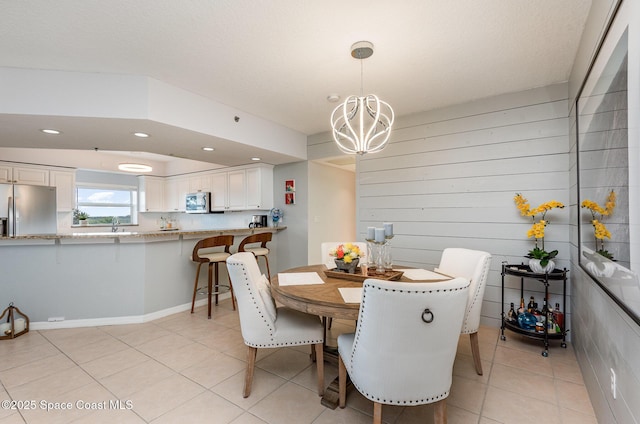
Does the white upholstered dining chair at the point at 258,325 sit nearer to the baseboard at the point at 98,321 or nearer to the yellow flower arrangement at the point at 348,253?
the yellow flower arrangement at the point at 348,253

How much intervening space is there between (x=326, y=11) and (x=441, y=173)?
2299 millimetres

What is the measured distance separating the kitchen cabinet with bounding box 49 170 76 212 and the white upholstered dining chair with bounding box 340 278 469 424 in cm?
609

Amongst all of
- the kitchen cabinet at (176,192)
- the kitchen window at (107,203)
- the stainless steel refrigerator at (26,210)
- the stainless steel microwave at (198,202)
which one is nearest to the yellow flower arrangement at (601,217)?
the stainless steel microwave at (198,202)

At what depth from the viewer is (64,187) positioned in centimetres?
524

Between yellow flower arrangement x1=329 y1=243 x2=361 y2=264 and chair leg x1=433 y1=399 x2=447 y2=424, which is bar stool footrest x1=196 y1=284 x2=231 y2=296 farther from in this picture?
chair leg x1=433 y1=399 x2=447 y2=424

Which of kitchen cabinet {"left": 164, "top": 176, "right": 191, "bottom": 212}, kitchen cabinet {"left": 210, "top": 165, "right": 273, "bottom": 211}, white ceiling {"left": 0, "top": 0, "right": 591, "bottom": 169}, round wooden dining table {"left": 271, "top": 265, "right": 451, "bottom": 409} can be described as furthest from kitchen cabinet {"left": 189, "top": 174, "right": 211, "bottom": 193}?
round wooden dining table {"left": 271, "top": 265, "right": 451, "bottom": 409}

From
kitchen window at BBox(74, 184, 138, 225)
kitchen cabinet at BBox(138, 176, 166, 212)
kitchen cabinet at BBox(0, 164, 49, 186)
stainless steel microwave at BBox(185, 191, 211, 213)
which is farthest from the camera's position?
kitchen cabinet at BBox(138, 176, 166, 212)

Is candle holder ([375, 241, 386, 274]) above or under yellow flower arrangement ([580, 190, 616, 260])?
under

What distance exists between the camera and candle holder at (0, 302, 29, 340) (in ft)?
9.27

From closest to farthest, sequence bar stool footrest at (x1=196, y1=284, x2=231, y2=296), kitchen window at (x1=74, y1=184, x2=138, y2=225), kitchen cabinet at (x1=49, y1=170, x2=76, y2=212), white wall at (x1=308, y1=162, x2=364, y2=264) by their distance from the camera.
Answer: bar stool footrest at (x1=196, y1=284, x2=231, y2=296)
white wall at (x1=308, y1=162, x2=364, y2=264)
kitchen cabinet at (x1=49, y1=170, x2=76, y2=212)
kitchen window at (x1=74, y1=184, x2=138, y2=225)

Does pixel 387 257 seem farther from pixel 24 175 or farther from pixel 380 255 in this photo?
pixel 24 175

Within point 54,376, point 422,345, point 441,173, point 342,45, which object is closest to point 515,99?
point 441,173

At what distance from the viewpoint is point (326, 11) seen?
1.86 m

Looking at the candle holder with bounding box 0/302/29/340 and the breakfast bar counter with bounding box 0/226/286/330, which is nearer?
the candle holder with bounding box 0/302/29/340
